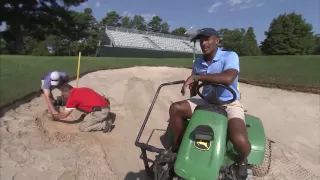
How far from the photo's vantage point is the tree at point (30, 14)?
105 feet

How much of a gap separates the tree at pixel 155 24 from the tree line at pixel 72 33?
34.2 ft

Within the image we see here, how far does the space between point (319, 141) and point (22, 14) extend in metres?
33.4

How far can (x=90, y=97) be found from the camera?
595 cm

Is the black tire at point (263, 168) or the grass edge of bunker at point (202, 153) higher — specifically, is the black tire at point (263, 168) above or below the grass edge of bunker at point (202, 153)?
below

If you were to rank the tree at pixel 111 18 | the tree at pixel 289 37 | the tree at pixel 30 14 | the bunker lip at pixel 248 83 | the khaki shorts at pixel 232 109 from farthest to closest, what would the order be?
the tree at pixel 111 18 → the tree at pixel 289 37 → the tree at pixel 30 14 → the bunker lip at pixel 248 83 → the khaki shorts at pixel 232 109

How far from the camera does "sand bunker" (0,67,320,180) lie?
450 centimetres

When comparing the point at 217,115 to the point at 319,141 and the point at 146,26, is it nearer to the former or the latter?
the point at 319,141

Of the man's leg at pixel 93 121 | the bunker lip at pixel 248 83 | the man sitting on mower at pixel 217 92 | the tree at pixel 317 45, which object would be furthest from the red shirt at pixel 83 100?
the tree at pixel 317 45

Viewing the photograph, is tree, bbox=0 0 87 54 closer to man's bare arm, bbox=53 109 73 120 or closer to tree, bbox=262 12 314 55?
man's bare arm, bbox=53 109 73 120

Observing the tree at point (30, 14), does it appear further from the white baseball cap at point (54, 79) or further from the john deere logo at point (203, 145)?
the john deere logo at point (203, 145)

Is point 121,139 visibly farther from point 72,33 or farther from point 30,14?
point 72,33

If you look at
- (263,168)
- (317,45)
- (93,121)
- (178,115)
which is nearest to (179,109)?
(178,115)

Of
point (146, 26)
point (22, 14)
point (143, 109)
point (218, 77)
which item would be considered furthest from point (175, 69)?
point (146, 26)

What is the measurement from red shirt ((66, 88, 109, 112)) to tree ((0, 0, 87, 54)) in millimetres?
30384
